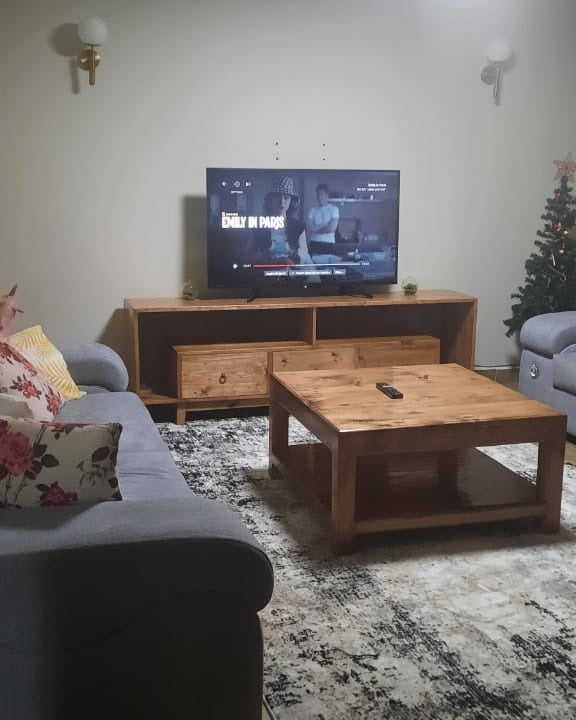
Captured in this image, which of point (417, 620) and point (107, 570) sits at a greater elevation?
point (107, 570)

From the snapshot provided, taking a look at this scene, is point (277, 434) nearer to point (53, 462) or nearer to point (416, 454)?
point (416, 454)

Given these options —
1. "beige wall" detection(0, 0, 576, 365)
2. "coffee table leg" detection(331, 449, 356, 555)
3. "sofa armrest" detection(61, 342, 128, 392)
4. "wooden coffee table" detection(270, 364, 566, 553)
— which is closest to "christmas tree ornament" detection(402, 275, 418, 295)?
"beige wall" detection(0, 0, 576, 365)

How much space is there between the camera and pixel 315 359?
4633 mm

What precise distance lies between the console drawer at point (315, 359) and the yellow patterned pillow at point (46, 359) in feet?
4.35

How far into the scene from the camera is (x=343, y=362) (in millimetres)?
4695

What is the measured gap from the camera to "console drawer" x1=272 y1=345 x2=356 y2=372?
14.9 feet

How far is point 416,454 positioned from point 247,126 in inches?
90.4

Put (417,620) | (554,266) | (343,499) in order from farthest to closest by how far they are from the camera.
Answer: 1. (554,266)
2. (343,499)
3. (417,620)

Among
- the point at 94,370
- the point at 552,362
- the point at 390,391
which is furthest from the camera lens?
the point at 552,362

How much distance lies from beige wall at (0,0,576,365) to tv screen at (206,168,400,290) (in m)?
0.27

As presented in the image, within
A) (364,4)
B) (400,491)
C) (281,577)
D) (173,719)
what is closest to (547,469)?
(400,491)

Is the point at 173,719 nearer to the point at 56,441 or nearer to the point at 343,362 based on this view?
the point at 56,441

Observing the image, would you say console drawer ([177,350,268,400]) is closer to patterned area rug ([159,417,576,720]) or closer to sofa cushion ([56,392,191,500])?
sofa cushion ([56,392,191,500])

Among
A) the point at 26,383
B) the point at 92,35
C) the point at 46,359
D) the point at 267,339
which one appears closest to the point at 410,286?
the point at 267,339
